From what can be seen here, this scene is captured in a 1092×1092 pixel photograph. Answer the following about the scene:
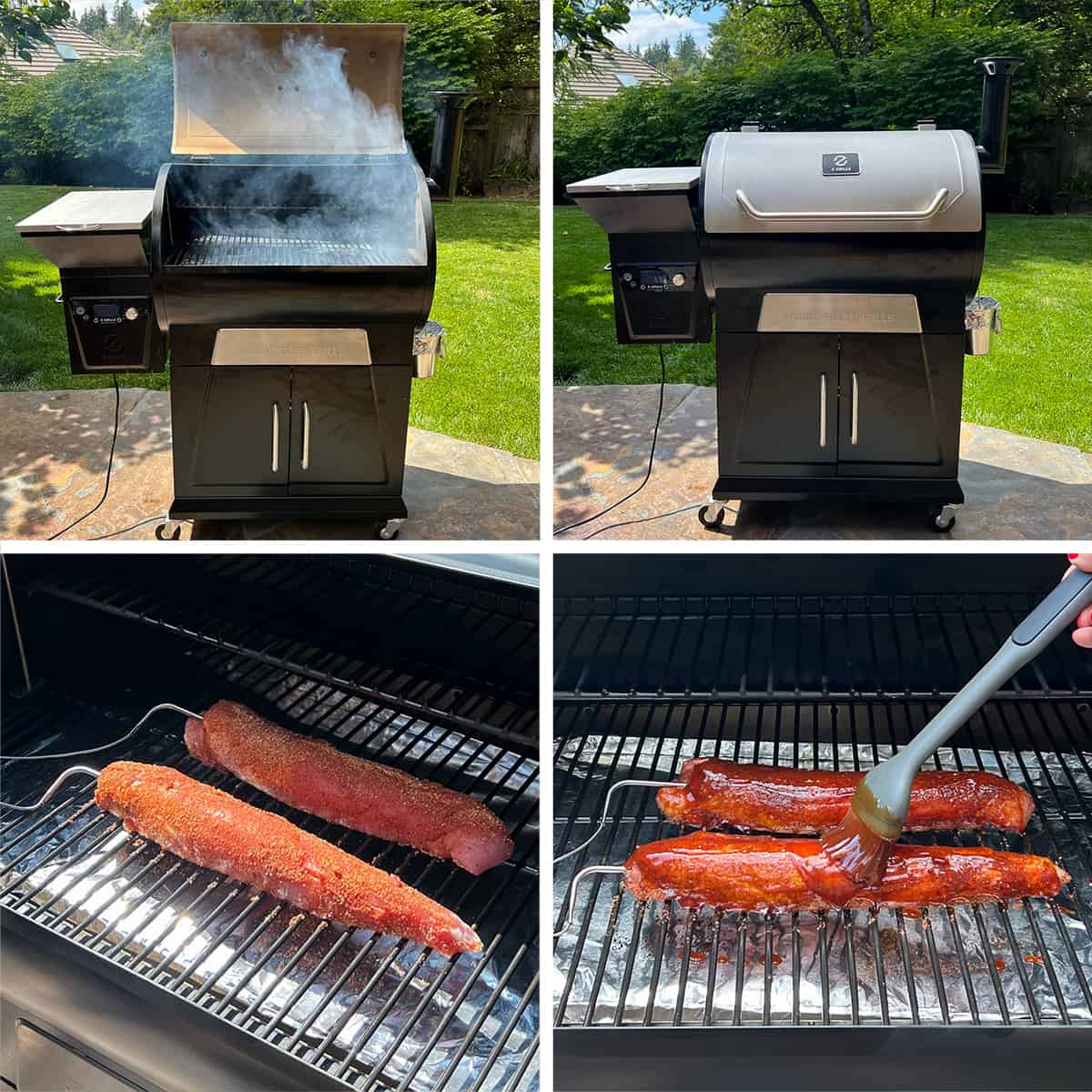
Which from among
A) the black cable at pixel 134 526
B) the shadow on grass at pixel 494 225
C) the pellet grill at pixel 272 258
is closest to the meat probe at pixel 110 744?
the pellet grill at pixel 272 258

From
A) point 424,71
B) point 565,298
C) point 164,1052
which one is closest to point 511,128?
point 424,71

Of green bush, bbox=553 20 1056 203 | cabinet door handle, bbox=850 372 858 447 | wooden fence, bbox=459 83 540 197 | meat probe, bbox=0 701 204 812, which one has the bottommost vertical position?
meat probe, bbox=0 701 204 812

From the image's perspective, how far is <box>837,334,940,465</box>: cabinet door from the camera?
2594 millimetres

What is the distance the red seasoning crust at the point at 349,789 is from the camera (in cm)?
173

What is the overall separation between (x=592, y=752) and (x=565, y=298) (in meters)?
3.32

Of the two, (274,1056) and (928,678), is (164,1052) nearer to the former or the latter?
(274,1056)

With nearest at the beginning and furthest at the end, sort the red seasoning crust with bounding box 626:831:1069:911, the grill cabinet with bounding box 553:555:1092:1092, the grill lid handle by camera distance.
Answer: the grill cabinet with bounding box 553:555:1092:1092, the red seasoning crust with bounding box 626:831:1069:911, the grill lid handle

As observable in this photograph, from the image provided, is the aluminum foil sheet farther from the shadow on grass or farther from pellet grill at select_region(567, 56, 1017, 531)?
the shadow on grass

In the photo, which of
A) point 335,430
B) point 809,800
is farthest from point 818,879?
point 335,430

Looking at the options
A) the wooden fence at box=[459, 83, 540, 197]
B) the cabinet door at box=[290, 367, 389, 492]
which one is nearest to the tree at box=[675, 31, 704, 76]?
the wooden fence at box=[459, 83, 540, 197]

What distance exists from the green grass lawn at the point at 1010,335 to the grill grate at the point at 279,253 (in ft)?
6.45

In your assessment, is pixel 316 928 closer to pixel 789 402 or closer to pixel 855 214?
pixel 789 402

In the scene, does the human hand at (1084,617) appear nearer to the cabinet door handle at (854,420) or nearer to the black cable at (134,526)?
the cabinet door handle at (854,420)

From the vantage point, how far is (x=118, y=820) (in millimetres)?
1838
